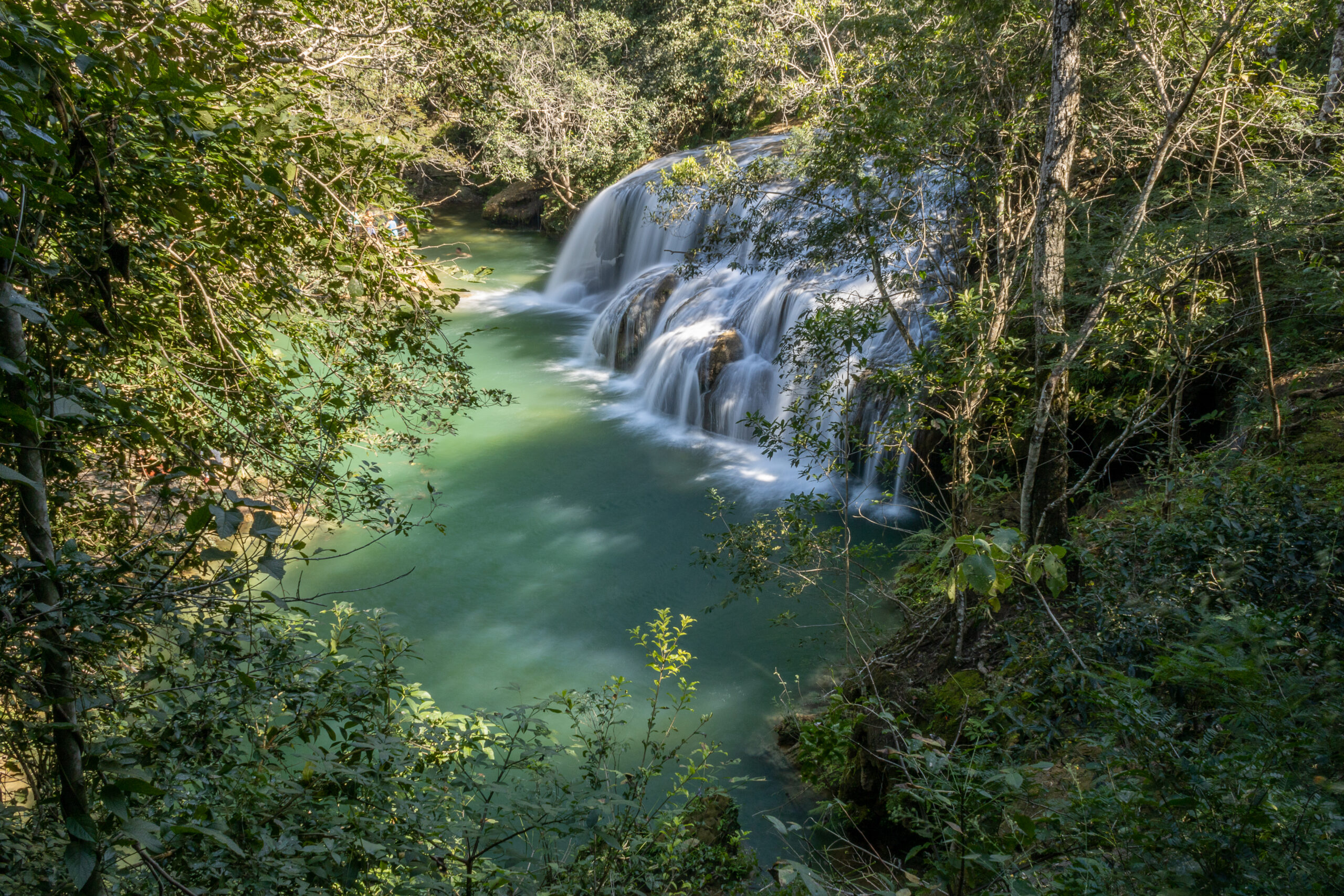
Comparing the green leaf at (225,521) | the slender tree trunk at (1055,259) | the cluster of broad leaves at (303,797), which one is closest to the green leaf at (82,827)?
the cluster of broad leaves at (303,797)

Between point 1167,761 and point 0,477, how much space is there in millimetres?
3217

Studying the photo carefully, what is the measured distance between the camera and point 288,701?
8.94 ft

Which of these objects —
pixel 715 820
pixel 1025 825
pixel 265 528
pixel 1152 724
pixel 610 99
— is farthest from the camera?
pixel 610 99

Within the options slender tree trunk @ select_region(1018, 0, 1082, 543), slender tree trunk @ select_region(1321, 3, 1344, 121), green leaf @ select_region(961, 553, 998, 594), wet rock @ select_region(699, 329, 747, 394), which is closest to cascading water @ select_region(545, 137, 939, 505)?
wet rock @ select_region(699, 329, 747, 394)

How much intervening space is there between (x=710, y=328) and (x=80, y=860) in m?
12.1

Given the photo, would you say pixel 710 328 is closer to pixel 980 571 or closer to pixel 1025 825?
pixel 980 571

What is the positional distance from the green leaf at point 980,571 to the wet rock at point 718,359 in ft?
31.3

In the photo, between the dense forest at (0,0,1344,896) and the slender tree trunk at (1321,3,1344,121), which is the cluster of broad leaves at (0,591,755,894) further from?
the slender tree trunk at (1321,3,1344,121)

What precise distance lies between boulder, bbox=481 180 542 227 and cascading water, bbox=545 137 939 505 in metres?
7.63

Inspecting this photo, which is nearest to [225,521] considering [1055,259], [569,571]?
[1055,259]

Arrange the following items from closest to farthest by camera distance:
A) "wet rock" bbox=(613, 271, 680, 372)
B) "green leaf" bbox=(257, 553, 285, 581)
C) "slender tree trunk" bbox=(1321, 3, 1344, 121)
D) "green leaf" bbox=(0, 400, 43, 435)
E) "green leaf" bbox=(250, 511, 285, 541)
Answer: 1. "green leaf" bbox=(0, 400, 43, 435)
2. "green leaf" bbox=(250, 511, 285, 541)
3. "green leaf" bbox=(257, 553, 285, 581)
4. "slender tree trunk" bbox=(1321, 3, 1344, 121)
5. "wet rock" bbox=(613, 271, 680, 372)

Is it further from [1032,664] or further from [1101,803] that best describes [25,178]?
[1032,664]

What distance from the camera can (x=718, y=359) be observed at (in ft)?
39.6

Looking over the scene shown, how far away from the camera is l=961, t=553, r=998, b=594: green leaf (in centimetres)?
252
